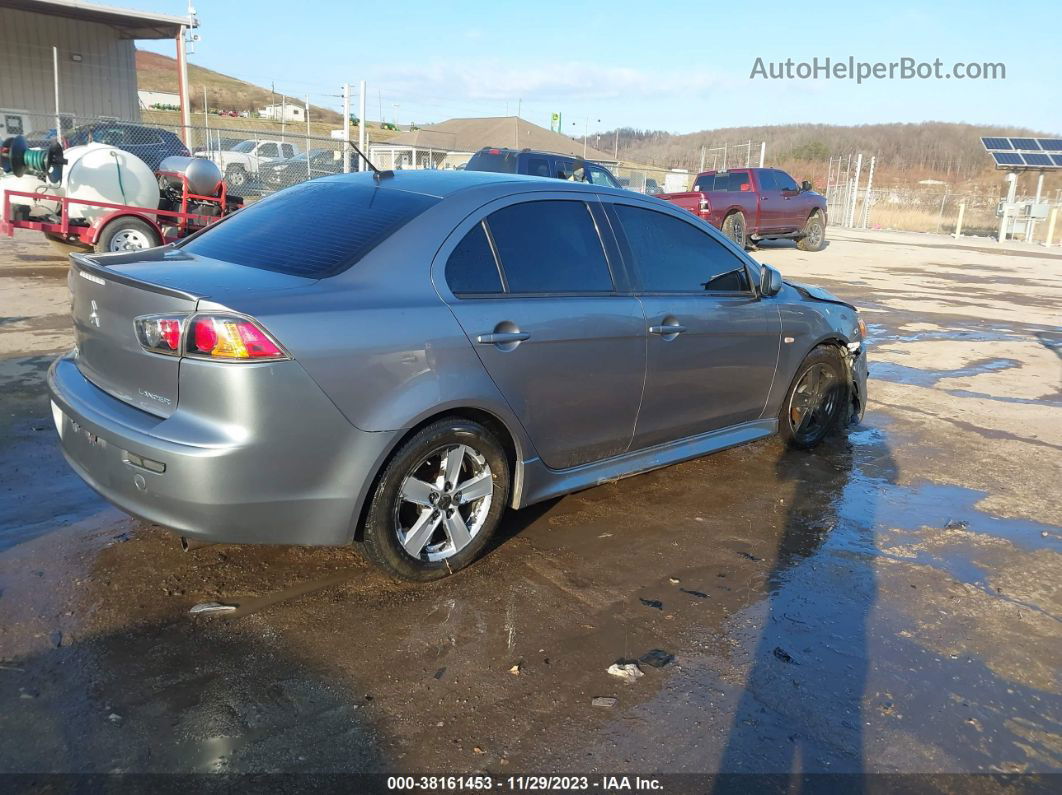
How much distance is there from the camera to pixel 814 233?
2108 cm

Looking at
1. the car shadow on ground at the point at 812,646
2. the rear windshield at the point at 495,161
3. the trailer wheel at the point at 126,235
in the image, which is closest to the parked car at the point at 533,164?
the rear windshield at the point at 495,161

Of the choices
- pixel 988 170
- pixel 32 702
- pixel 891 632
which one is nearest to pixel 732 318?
pixel 891 632

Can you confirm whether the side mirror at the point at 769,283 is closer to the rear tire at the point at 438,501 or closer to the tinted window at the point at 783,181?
the rear tire at the point at 438,501

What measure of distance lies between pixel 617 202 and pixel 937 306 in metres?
10.7

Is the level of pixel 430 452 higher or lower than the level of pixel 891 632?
higher

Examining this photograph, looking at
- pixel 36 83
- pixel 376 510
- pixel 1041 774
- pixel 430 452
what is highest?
pixel 36 83

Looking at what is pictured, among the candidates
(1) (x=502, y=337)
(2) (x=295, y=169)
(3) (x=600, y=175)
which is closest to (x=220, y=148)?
(2) (x=295, y=169)

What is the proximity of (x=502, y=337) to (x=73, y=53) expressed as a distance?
30068 mm

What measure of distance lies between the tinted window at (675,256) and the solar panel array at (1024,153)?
103 feet

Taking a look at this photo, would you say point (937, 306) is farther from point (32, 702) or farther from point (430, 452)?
point (32, 702)

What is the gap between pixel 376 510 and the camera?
323cm

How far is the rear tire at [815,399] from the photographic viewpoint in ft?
17.6

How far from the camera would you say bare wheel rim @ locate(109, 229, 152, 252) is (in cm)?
1070

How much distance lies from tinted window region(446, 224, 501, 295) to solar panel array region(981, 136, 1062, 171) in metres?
33.0
